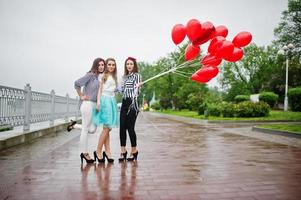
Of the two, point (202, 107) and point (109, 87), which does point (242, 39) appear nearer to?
point (109, 87)

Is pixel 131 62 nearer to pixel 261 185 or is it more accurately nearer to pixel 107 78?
pixel 107 78

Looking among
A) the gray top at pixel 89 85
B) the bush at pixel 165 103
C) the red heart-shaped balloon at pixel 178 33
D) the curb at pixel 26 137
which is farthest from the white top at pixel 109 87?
the bush at pixel 165 103

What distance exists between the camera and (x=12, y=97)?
7.25m

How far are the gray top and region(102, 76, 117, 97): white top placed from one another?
0.49 feet

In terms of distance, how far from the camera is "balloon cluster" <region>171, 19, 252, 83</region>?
513 cm

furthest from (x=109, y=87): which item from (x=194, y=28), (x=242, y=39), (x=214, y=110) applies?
(x=214, y=110)

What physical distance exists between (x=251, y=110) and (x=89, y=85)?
16925 millimetres

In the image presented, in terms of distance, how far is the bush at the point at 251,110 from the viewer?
19.8 m

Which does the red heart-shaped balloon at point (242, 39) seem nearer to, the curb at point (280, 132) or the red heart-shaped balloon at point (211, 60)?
the red heart-shaped balloon at point (211, 60)

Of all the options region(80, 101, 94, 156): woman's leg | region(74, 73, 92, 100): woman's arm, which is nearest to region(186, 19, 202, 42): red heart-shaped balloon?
region(74, 73, 92, 100): woman's arm

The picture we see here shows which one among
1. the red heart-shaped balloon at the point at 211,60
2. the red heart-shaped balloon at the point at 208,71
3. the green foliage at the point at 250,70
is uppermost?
the green foliage at the point at 250,70

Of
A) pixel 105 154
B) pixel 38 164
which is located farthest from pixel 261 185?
pixel 38 164

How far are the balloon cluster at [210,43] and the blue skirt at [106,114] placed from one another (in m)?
A: 1.77

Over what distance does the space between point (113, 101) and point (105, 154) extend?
100 cm
